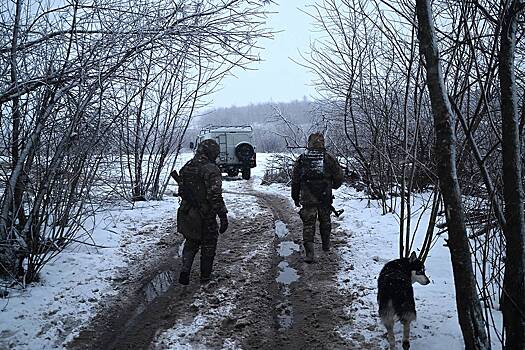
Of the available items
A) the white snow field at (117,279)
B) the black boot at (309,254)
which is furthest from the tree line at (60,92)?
the black boot at (309,254)

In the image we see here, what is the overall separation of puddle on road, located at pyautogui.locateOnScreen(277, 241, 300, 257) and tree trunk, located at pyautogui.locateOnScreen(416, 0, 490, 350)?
4040mm

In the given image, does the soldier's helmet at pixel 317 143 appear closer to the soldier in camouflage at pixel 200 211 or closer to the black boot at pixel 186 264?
the soldier in camouflage at pixel 200 211

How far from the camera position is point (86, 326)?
4.22 metres

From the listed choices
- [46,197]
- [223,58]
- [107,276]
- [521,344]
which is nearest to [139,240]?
[107,276]

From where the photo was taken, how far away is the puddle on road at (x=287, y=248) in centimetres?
683

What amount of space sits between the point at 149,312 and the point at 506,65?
4.07 metres

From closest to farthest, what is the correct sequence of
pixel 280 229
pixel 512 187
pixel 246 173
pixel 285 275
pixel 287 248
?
pixel 512 187, pixel 285 275, pixel 287 248, pixel 280 229, pixel 246 173

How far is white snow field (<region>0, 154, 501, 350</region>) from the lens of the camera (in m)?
3.94

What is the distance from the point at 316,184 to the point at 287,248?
1.31m

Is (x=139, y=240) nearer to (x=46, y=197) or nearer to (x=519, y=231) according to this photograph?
(x=46, y=197)

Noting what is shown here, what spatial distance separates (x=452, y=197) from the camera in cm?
285

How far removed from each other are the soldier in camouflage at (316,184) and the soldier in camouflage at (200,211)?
1.61 m

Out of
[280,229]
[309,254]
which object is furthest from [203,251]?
[280,229]

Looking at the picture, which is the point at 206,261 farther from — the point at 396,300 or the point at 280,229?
the point at 280,229
